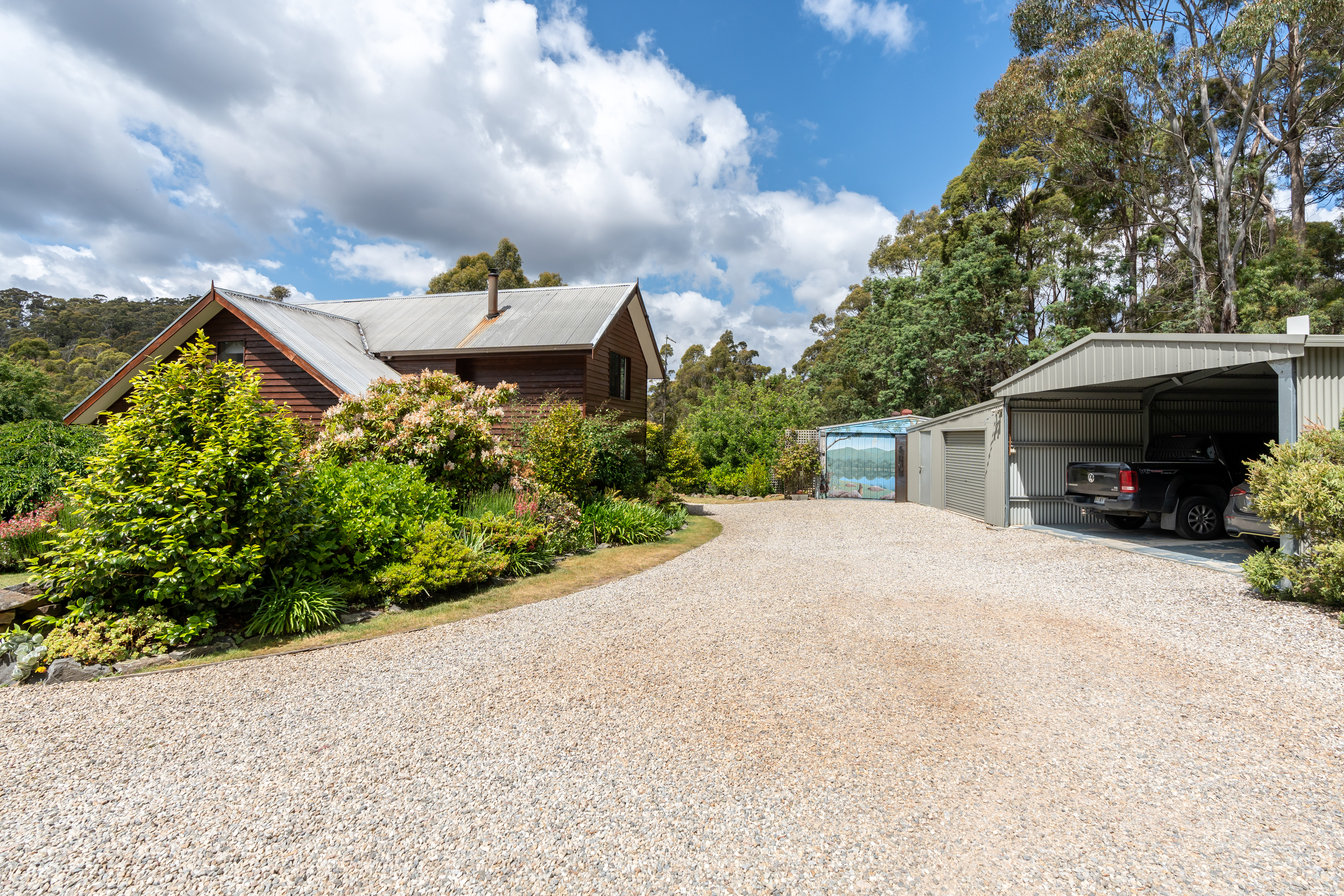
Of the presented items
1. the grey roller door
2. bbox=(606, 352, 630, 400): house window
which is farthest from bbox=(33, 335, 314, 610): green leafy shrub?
the grey roller door

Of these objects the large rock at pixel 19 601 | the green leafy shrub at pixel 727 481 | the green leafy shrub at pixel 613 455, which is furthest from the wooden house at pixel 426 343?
the large rock at pixel 19 601

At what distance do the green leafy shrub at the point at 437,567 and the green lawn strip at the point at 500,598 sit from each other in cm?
22

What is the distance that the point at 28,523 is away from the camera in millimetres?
7586

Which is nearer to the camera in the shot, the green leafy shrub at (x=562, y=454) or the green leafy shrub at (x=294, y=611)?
the green leafy shrub at (x=294, y=611)

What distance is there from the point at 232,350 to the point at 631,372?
31.7 ft

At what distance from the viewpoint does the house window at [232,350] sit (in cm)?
1393

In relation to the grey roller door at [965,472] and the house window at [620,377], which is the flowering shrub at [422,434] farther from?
the grey roller door at [965,472]

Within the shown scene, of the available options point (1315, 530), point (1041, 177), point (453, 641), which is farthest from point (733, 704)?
point (1041, 177)

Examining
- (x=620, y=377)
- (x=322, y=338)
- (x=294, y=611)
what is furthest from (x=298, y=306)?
(x=294, y=611)

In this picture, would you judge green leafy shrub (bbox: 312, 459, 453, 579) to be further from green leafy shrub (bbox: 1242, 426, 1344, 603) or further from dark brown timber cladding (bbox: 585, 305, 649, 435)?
green leafy shrub (bbox: 1242, 426, 1344, 603)

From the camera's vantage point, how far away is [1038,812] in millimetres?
3111

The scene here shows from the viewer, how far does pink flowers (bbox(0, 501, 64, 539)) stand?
24.6ft

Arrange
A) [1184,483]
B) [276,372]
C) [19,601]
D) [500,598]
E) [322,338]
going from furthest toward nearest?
[322,338]
[276,372]
[1184,483]
[500,598]
[19,601]

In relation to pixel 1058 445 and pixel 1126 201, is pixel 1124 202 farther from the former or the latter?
pixel 1058 445
